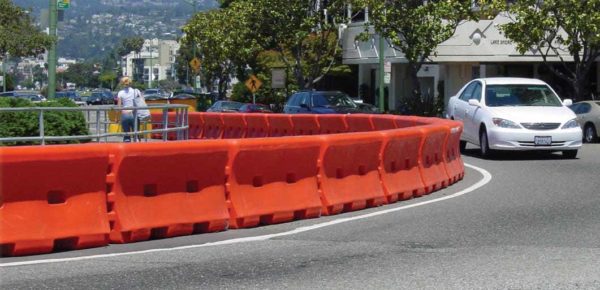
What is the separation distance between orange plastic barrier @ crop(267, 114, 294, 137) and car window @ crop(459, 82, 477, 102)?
5.27 meters

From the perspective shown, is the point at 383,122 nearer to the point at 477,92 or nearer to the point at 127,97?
the point at 477,92

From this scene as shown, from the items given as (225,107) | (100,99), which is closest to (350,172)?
(225,107)

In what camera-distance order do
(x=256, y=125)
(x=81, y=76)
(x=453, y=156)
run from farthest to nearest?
(x=81, y=76), (x=256, y=125), (x=453, y=156)

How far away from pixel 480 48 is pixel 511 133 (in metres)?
26.1

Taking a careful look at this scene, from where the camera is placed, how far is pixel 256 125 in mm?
28422

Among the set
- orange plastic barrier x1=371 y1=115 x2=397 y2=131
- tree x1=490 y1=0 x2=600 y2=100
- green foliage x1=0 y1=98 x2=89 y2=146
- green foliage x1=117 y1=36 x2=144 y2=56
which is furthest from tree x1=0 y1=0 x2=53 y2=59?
green foliage x1=117 y1=36 x2=144 y2=56

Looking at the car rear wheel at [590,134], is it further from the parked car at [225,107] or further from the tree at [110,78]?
the tree at [110,78]

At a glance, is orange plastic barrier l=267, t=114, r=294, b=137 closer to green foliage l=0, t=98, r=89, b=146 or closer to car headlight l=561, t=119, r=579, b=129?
green foliage l=0, t=98, r=89, b=146

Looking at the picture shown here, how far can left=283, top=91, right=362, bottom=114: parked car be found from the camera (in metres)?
32.2

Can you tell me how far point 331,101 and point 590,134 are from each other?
8.13 m

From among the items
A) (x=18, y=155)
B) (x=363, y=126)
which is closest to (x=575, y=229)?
(x=18, y=155)

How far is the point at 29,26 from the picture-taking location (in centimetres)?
3812

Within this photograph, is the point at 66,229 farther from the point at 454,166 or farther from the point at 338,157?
the point at 454,166

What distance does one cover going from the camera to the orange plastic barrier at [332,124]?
979 inches
